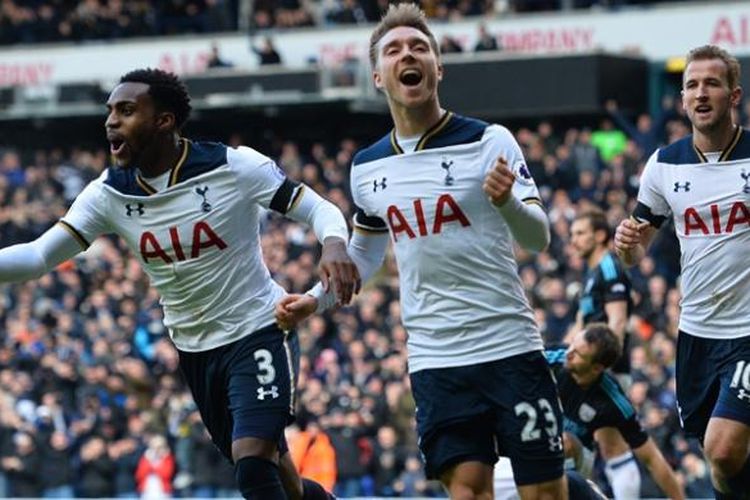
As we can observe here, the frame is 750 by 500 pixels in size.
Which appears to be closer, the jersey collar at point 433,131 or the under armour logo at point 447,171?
the under armour logo at point 447,171

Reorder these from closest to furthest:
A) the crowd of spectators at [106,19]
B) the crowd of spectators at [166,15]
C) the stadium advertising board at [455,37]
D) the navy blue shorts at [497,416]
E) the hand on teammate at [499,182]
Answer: the hand on teammate at [499,182]
the navy blue shorts at [497,416]
the stadium advertising board at [455,37]
the crowd of spectators at [166,15]
the crowd of spectators at [106,19]

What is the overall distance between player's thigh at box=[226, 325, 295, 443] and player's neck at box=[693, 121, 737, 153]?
2.18 metres

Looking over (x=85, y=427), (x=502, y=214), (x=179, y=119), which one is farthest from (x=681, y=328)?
(x=85, y=427)

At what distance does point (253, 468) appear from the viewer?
8.98 meters

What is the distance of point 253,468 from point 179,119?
1.70m

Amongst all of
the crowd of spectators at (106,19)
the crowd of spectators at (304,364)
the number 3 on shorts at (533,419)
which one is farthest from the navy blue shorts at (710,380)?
the crowd of spectators at (106,19)

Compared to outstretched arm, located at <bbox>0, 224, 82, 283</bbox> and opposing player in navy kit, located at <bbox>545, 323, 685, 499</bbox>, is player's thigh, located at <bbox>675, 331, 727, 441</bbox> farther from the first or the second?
outstretched arm, located at <bbox>0, 224, 82, 283</bbox>

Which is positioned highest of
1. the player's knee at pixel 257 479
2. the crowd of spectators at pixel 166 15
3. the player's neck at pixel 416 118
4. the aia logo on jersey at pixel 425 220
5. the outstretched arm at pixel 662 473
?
the crowd of spectators at pixel 166 15

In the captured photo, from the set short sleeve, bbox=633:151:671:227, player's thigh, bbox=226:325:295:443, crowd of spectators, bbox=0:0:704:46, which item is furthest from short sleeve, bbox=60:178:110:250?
crowd of spectators, bbox=0:0:704:46

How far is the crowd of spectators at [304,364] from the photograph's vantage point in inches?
794

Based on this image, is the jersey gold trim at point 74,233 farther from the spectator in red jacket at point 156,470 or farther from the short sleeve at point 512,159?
the spectator in red jacket at point 156,470

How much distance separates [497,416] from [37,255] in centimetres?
238

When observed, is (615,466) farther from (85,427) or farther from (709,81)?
(85,427)

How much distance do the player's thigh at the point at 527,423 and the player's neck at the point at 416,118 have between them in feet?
3.45
